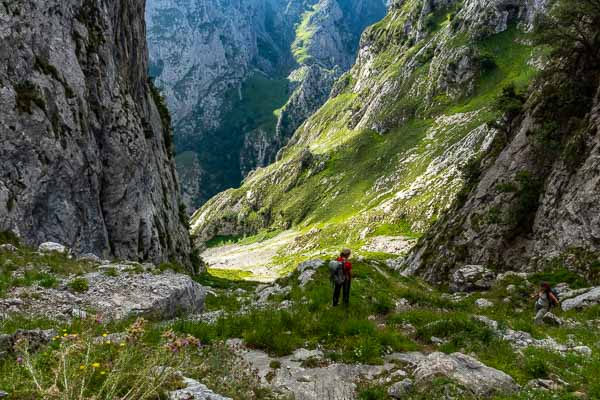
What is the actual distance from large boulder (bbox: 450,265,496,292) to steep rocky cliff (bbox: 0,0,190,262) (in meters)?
31.9

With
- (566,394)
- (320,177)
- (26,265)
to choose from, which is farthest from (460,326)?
(320,177)

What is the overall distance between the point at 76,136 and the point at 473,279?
3673 centimetres

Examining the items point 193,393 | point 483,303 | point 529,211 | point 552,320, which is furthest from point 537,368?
point 529,211

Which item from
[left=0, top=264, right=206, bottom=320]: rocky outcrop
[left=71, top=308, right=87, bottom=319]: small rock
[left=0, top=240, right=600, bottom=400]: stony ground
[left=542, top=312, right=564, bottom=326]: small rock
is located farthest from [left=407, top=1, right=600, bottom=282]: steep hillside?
[left=71, top=308, right=87, bottom=319]: small rock

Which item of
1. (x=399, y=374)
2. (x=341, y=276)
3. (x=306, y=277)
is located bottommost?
(x=306, y=277)

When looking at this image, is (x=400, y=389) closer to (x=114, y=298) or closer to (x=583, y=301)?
(x=114, y=298)

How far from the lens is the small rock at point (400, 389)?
8.73 meters

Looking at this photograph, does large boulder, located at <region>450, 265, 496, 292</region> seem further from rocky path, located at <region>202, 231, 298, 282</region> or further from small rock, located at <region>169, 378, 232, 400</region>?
rocky path, located at <region>202, 231, 298, 282</region>

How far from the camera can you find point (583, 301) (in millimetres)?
19438

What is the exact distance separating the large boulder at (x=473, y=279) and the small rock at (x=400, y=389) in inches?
875

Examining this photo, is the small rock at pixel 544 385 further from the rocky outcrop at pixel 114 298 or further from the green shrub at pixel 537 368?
the rocky outcrop at pixel 114 298

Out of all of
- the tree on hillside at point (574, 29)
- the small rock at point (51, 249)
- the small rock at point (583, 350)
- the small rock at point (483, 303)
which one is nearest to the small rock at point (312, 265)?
the small rock at point (483, 303)

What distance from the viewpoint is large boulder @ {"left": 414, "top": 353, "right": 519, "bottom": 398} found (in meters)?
8.49

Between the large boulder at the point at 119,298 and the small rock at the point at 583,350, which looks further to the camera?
the large boulder at the point at 119,298
